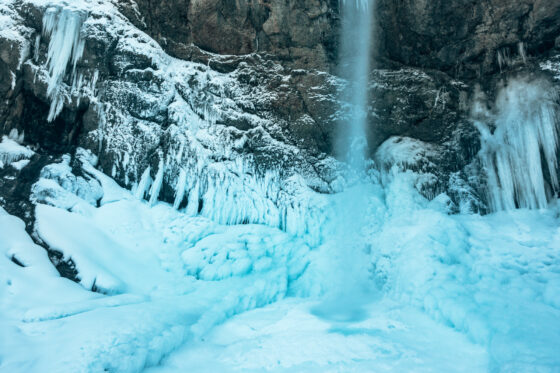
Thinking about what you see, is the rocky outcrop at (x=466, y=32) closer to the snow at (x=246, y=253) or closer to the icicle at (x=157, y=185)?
the snow at (x=246, y=253)

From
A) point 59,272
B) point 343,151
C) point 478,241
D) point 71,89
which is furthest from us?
point 343,151

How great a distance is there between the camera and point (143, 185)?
1082 centimetres

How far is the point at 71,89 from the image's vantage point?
1067 cm

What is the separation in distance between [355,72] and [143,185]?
7916 mm

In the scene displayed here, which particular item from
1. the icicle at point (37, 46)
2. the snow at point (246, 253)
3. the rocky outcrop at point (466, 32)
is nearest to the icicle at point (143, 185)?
the snow at point (246, 253)

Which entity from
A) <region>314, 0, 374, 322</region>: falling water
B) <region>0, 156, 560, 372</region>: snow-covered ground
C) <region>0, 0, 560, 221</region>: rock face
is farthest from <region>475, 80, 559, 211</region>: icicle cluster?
<region>314, 0, 374, 322</region>: falling water

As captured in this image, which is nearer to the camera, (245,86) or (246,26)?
(246,26)

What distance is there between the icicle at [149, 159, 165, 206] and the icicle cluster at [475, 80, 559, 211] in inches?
390

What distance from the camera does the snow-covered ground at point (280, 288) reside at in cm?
584

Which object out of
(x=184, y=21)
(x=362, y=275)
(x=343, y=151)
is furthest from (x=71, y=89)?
(x=362, y=275)

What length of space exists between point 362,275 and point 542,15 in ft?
29.0

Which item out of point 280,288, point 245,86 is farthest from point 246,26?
point 280,288

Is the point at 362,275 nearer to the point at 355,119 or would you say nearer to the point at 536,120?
the point at 355,119

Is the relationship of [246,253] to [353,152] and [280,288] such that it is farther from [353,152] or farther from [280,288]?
[353,152]
